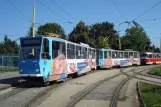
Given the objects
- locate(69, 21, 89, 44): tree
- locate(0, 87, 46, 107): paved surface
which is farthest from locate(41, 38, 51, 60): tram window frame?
locate(69, 21, 89, 44): tree

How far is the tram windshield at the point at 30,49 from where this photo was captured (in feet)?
57.9

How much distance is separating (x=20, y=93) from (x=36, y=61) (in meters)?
2.62

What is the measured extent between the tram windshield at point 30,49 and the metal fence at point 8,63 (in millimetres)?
18168

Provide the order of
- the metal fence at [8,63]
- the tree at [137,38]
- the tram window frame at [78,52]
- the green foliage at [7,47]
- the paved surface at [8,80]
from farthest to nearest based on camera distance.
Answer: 1. the tree at [137,38]
2. the green foliage at [7,47]
3. the metal fence at [8,63]
4. the tram window frame at [78,52]
5. the paved surface at [8,80]

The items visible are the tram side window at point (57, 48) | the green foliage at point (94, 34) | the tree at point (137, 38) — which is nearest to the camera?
the tram side window at point (57, 48)

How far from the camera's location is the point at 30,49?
1795 cm

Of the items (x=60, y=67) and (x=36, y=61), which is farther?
(x=60, y=67)

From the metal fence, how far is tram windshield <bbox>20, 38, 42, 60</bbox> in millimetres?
18168

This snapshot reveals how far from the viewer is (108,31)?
99.2 meters

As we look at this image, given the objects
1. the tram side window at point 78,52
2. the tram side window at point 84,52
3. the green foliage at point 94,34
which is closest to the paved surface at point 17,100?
the tram side window at point 78,52

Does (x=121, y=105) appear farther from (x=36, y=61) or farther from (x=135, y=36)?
(x=135, y=36)

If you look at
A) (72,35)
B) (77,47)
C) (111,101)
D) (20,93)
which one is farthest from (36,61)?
(72,35)

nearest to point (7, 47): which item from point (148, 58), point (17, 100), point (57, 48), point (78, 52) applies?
point (148, 58)

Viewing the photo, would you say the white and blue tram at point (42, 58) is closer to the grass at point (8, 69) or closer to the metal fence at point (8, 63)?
the grass at point (8, 69)
